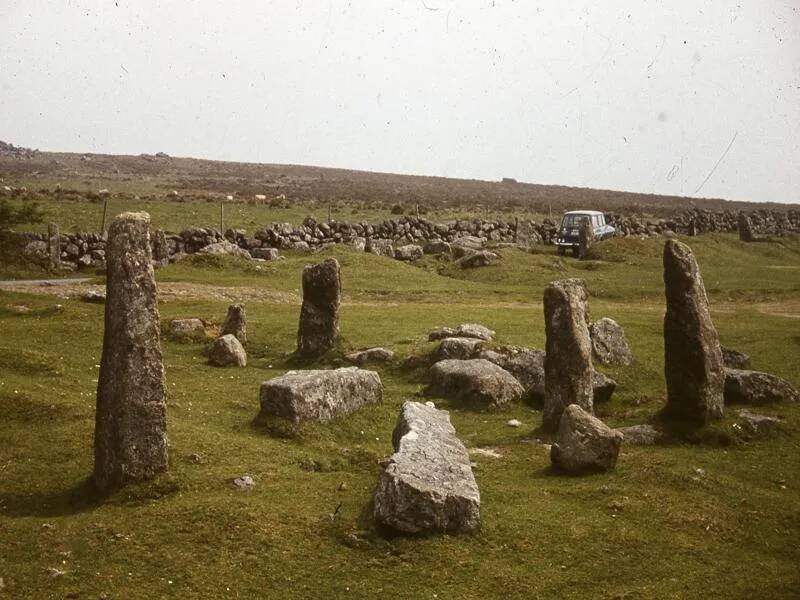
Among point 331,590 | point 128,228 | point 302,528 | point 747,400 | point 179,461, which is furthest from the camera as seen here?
point 747,400

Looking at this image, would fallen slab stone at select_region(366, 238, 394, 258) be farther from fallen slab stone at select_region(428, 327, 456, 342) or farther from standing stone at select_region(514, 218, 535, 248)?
fallen slab stone at select_region(428, 327, 456, 342)

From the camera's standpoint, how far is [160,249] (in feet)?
134

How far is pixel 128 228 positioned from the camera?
12336 millimetres

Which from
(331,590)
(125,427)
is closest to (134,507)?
(125,427)

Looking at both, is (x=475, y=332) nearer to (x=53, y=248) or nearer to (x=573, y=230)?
(x=53, y=248)

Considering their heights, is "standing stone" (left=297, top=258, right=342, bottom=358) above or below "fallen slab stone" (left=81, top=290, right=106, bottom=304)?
above

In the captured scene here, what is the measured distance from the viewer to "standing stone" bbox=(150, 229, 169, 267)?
1567 inches

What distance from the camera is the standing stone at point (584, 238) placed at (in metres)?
51.0

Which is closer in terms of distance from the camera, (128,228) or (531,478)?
(128,228)

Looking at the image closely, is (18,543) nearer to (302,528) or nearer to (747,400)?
(302,528)

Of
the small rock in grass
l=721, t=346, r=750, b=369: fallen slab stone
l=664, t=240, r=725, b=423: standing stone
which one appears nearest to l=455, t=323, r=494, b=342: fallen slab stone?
l=721, t=346, r=750, b=369: fallen slab stone

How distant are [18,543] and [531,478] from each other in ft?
25.1

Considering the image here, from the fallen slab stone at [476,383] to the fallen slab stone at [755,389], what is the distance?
4386 mm

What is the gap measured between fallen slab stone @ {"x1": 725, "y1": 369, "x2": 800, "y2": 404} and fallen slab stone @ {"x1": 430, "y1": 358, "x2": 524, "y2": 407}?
173 inches
